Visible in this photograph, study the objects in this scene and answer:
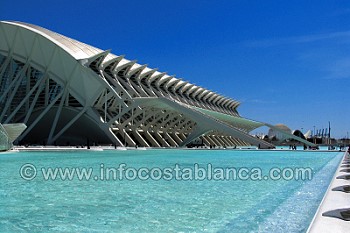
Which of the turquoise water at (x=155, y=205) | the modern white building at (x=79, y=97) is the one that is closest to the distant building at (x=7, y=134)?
the modern white building at (x=79, y=97)

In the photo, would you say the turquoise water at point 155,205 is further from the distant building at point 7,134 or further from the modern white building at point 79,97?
the modern white building at point 79,97

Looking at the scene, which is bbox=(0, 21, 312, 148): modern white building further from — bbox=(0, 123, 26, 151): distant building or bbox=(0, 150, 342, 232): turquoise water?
bbox=(0, 150, 342, 232): turquoise water

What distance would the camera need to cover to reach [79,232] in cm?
600

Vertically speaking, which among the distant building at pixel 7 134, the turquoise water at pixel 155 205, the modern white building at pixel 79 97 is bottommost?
the turquoise water at pixel 155 205

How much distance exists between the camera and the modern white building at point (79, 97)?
4938 cm

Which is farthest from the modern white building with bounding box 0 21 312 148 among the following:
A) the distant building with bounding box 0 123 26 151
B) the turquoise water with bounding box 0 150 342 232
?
the turquoise water with bounding box 0 150 342 232

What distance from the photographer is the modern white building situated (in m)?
49.4

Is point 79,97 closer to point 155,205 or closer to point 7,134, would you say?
point 7,134

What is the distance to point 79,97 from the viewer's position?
169 ft

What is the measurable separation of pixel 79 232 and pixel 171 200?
334cm

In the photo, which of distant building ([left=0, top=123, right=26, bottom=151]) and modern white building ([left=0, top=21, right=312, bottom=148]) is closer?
distant building ([left=0, top=123, right=26, bottom=151])

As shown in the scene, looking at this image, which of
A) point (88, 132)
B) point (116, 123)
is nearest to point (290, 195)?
point (116, 123)

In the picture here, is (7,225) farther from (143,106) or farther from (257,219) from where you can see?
(143,106)

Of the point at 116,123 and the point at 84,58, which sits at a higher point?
the point at 84,58
